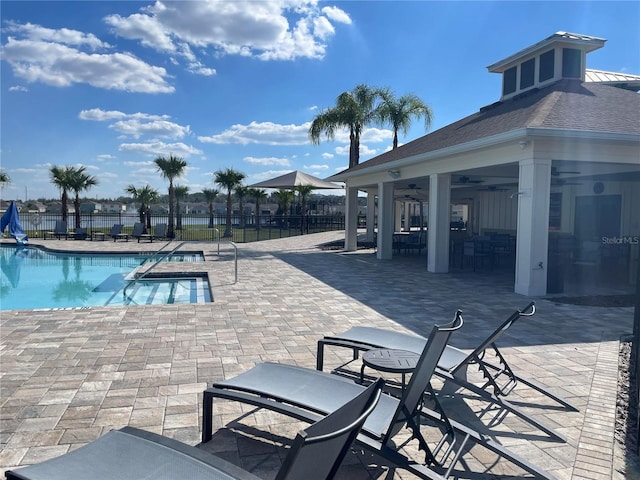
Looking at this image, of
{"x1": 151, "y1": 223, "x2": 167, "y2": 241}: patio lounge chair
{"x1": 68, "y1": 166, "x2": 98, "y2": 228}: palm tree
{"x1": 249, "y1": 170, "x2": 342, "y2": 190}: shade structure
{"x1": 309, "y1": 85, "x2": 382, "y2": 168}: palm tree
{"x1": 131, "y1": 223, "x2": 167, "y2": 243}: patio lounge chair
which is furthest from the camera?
{"x1": 309, "y1": 85, "x2": 382, "y2": 168}: palm tree

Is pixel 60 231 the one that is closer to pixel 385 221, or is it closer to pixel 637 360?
pixel 385 221

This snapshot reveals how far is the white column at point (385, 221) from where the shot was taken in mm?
15250

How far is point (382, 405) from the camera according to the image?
296 cm

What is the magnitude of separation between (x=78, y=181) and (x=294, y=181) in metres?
12.0

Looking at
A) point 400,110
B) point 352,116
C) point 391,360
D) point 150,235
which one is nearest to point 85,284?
point 150,235

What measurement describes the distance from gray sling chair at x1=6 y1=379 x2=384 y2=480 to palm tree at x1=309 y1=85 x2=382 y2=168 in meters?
23.6

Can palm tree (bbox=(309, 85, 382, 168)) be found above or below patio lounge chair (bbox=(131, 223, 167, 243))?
above

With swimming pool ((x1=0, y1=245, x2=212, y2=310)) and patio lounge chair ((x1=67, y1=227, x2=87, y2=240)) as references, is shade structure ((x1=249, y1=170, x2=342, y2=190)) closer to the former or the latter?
swimming pool ((x1=0, y1=245, x2=212, y2=310))

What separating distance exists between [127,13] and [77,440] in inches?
462

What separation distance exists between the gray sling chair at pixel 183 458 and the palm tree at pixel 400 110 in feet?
83.5

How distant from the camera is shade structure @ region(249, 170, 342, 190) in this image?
20.3 metres

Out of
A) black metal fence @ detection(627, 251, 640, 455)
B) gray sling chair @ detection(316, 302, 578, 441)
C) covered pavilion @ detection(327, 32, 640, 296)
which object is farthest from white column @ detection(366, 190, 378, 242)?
black metal fence @ detection(627, 251, 640, 455)

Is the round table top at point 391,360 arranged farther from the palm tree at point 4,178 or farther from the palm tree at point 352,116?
the palm tree at point 4,178

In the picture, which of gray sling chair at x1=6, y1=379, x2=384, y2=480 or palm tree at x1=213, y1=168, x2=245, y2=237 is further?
palm tree at x1=213, y1=168, x2=245, y2=237
